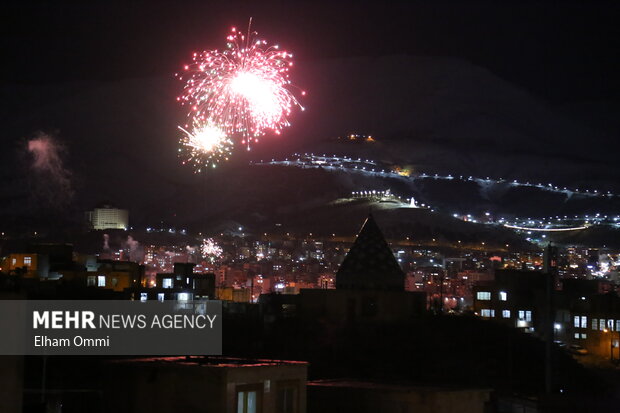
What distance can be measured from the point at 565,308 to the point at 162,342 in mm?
37327

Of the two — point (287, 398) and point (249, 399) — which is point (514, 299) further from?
point (249, 399)

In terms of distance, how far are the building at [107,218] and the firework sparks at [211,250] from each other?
10.9 metres

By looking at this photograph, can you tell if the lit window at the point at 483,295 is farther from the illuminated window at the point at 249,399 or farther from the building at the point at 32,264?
the illuminated window at the point at 249,399

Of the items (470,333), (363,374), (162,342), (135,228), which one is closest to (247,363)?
(162,342)

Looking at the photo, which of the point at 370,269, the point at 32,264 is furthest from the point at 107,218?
the point at 370,269

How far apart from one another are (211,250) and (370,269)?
4794 centimetres

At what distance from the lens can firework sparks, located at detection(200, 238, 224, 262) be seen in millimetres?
79125

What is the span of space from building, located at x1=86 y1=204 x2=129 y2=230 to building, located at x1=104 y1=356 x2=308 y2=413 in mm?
79519

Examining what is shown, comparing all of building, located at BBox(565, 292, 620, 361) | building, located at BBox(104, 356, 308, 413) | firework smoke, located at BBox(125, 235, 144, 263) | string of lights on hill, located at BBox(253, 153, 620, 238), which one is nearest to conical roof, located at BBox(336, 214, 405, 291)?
building, located at BBox(104, 356, 308, 413)

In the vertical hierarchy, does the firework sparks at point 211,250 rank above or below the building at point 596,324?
above

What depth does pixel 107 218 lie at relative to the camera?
9562 centimetres

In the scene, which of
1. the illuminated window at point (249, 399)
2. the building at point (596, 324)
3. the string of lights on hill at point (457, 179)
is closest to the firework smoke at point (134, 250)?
the building at point (596, 324)

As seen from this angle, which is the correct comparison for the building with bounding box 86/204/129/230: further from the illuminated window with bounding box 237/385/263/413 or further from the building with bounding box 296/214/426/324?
the illuminated window with bounding box 237/385/263/413

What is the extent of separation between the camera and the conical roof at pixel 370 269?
34.8m
